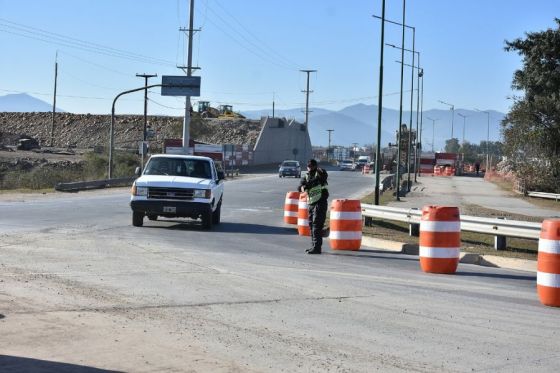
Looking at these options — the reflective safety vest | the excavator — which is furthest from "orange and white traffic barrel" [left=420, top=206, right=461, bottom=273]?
the excavator

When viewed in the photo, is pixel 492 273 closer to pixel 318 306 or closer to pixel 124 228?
pixel 318 306

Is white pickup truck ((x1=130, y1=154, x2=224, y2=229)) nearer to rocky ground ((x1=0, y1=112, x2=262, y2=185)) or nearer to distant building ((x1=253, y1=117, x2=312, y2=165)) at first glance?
distant building ((x1=253, y1=117, x2=312, y2=165))

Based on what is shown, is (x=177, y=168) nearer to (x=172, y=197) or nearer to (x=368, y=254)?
(x=172, y=197)

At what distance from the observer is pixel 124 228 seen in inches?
731

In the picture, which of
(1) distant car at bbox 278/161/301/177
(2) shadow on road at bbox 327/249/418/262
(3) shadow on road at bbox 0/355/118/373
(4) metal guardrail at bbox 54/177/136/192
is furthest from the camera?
(1) distant car at bbox 278/161/301/177

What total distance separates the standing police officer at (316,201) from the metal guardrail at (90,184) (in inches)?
1033

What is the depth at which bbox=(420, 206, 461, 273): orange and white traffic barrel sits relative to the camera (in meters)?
12.5

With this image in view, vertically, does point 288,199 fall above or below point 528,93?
below

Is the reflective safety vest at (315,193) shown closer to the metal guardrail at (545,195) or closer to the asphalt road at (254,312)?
the asphalt road at (254,312)

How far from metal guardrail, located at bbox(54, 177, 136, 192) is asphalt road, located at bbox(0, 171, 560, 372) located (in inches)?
991

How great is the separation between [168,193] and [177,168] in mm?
1435

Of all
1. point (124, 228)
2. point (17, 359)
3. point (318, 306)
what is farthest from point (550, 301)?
point (124, 228)

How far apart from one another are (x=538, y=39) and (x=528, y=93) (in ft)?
11.1

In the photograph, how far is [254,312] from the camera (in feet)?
27.8
